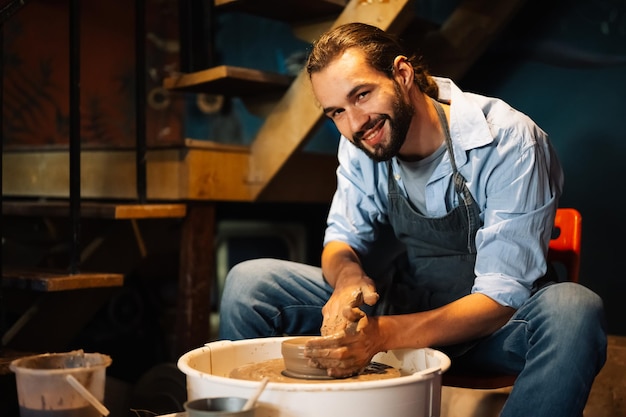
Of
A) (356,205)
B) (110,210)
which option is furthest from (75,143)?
(356,205)

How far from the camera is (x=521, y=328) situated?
1771 mm

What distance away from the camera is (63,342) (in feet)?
9.64

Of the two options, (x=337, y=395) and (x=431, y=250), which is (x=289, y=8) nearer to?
(x=431, y=250)

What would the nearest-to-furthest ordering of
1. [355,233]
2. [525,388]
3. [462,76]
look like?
[525,388] < [355,233] < [462,76]

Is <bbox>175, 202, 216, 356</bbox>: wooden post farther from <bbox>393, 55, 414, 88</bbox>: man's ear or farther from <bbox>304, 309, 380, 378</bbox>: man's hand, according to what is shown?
<bbox>304, 309, 380, 378</bbox>: man's hand

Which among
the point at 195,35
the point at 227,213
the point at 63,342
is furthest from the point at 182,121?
the point at 63,342

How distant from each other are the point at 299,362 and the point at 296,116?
140 centimetres

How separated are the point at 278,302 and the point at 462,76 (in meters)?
1.79

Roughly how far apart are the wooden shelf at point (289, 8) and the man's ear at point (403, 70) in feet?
2.78

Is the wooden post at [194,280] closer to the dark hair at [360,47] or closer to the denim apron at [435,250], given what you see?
the denim apron at [435,250]

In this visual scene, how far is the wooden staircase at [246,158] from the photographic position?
9.17ft

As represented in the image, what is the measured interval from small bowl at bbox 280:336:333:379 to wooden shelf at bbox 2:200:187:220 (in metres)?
1.30

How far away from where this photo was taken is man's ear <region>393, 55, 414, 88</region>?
6.57ft

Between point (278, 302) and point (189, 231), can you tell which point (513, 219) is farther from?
point (189, 231)
